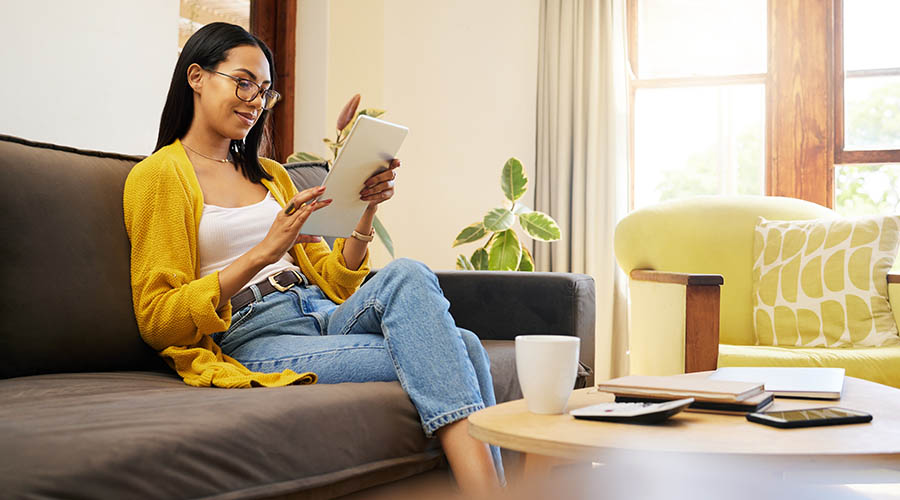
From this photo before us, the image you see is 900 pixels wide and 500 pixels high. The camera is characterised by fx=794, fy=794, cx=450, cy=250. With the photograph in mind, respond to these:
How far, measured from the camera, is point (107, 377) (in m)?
1.33

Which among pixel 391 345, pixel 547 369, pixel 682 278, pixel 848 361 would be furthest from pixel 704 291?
pixel 547 369

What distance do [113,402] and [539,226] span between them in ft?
8.20

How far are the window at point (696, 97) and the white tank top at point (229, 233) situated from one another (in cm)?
270

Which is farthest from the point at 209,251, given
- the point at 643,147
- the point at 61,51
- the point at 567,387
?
the point at 643,147

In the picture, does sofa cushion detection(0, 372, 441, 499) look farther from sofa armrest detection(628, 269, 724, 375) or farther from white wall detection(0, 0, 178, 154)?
white wall detection(0, 0, 178, 154)

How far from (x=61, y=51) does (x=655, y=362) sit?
78.2 inches

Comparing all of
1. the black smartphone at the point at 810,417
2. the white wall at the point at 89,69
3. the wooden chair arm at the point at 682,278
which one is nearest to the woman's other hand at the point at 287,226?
the black smartphone at the point at 810,417

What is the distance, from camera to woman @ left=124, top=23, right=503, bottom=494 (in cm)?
127

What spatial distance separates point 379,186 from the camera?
1577mm

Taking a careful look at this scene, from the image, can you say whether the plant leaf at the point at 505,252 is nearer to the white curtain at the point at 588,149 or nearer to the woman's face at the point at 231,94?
the white curtain at the point at 588,149

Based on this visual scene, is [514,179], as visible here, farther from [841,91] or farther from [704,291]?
[841,91]

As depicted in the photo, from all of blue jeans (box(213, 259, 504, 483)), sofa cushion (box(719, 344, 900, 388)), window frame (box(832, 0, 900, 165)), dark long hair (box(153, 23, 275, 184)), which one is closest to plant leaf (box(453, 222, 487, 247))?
sofa cushion (box(719, 344, 900, 388))

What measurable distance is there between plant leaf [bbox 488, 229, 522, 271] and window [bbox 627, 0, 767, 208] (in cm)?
86

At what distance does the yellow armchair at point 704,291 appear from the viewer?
2092 mm
